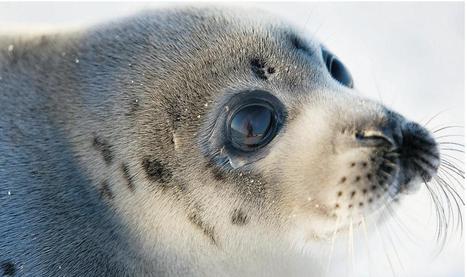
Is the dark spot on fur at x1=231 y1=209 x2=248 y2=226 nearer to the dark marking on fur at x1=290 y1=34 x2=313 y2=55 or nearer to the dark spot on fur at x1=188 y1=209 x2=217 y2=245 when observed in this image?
the dark spot on fur at x1=188 y1=209 x2=217 y2=245

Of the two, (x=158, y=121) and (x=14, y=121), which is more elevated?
(x=158, y=121)


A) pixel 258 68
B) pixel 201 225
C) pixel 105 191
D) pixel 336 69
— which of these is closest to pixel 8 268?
pixel 105 191

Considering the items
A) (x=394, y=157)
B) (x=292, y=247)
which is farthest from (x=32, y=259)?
(x=394, y=157)

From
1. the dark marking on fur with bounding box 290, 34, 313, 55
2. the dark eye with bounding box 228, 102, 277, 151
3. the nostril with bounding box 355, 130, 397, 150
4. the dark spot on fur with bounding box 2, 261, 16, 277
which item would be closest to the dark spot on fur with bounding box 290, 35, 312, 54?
the dark marking on fur with bounding box 290, 34, 313, 55

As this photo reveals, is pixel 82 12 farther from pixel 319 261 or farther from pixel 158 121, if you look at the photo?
pixel 319 261

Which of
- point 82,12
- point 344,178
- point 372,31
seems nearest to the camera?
point 344,178

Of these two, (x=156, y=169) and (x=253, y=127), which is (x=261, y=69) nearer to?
(x=253, y=127)
